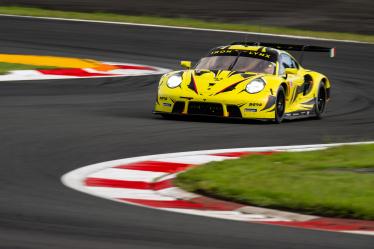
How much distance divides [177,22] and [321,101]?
1159 centimetres

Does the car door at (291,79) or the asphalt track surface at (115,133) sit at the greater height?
the car door at (291,79)

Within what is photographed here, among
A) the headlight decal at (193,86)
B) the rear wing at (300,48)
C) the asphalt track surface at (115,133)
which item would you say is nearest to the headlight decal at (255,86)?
the asphalt track surface at (115,133)

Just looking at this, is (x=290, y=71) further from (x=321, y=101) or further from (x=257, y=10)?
(x=257, y=10)

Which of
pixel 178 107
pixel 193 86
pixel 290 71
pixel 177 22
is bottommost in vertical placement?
pixel 178 107

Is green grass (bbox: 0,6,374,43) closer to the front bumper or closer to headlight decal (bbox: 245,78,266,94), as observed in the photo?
headlight decal (bbox: 245,78,266,94)

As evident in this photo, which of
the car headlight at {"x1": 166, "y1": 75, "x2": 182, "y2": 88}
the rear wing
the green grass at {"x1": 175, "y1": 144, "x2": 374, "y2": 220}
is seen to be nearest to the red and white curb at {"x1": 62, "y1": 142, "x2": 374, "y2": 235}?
the green grass at {"x1": 175, "y1": 144, "x2": 374, "y2": 220}

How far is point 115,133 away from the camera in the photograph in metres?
11.9

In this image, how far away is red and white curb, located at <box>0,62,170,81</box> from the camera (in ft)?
59.7

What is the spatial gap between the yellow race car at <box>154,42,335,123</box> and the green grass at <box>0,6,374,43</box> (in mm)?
10381

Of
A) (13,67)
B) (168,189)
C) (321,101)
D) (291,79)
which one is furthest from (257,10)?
(168,189)

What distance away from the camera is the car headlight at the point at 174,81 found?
1381cm

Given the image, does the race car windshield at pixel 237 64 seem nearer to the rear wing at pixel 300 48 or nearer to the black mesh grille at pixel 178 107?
the rear wing at pixel 300 48

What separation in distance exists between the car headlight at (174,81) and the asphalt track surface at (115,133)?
53 centimetres

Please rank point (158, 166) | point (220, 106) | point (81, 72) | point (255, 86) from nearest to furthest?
point (158, 166) → point (220, 106) → point (255, 86) → point (81, 72)
